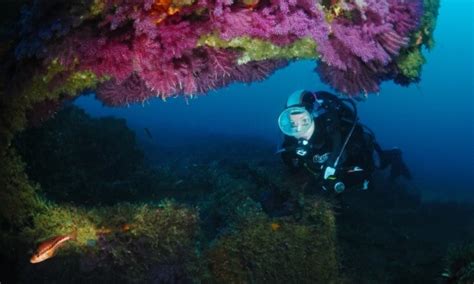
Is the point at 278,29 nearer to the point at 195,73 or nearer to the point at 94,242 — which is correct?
the point at 195,73

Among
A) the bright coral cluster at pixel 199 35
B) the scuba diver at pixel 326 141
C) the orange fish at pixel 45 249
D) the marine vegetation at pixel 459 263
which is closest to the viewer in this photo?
the bright coral cluster at pixel 199 35

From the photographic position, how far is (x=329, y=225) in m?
Result: 4.94

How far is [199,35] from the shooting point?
2959 millimetres

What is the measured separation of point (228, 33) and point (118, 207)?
2490 millimetres

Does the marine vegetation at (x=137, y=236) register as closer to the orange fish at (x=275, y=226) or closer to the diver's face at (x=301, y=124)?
the orange fish at (x=275, y=226)

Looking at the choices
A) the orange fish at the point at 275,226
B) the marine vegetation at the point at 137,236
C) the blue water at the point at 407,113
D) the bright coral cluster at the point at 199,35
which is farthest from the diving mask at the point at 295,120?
the blue water at the point at 407,113

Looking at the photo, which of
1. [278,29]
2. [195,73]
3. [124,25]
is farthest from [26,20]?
[278,29]

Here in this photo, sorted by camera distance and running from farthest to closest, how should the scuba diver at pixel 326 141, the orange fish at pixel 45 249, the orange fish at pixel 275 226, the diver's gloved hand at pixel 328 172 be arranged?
the scuba diver at pixel 326 141
the diver's gloved hand at pixel 328 172
the orange fish at pixel 275 226
the orange fish at pixel 45 249

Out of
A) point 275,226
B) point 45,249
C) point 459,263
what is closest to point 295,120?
point 275,226

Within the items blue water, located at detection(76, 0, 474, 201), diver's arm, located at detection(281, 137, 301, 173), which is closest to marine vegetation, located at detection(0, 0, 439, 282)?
diver's arm, located at detection(281, 137, 301, 173)

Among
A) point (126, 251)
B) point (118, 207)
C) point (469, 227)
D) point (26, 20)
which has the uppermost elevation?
point (26, 20)

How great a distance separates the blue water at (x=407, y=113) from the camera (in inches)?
1165

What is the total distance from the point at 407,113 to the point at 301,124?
6773 cm

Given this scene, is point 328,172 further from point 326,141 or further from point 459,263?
point 459,263
